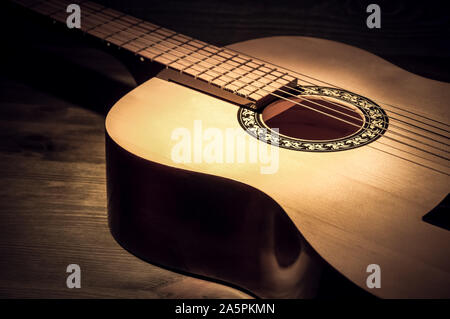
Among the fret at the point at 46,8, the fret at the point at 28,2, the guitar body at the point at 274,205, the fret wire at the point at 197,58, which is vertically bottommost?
the guitar body at the point at 274,205

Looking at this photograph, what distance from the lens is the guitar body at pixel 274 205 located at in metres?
0.65

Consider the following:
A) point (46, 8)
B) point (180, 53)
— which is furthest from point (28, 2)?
point (180, 53)

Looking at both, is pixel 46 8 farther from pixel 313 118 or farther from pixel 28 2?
pixel 313 118

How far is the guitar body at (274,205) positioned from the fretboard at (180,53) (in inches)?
1.6

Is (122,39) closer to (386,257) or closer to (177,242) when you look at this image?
(177,242)

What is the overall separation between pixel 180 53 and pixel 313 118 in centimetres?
28

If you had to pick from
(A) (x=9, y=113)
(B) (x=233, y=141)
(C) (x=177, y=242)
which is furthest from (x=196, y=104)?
(A) (x=9, y=113)

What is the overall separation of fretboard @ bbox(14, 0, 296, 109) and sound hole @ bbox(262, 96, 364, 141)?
4cm

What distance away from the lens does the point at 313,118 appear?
99 centimetres

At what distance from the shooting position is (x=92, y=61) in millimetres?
1453

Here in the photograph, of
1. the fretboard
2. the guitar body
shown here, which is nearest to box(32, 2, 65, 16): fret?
the fretboard

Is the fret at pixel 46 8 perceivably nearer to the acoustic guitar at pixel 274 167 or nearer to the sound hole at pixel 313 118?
the acoustic guitar at pixel 274 167

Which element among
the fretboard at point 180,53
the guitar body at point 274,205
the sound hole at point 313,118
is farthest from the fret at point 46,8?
the sound hole at point 313,118

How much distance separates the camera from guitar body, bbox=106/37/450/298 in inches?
25.7
